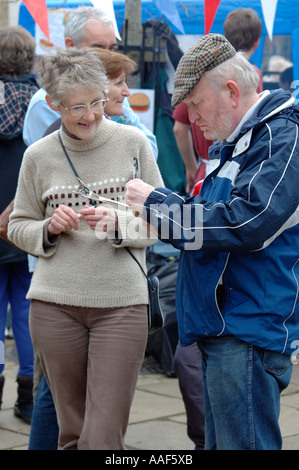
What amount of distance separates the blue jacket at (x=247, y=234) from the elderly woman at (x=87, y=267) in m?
0.41

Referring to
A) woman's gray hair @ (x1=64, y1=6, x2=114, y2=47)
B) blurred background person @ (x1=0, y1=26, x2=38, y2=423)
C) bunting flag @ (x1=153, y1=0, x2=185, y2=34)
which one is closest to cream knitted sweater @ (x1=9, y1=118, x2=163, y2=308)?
woman's gray hair @ (x1=64, y1=6, x2=114, y2=47)

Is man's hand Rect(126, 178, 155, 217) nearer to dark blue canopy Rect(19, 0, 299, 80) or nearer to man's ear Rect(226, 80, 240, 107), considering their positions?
man's ear Rect(226, 80, 240, 107)

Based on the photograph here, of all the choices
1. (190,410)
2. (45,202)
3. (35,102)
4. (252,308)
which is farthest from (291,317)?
(35,102)

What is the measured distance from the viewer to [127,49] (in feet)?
21.4

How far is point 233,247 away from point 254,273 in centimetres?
14

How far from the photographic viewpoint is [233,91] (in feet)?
7.98

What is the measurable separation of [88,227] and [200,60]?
0.81m

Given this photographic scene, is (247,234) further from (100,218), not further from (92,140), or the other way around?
(92,140)

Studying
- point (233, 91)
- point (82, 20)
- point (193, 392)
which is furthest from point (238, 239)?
point (82, 20)

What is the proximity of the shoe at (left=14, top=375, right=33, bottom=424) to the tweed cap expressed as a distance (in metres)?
A: 2.57

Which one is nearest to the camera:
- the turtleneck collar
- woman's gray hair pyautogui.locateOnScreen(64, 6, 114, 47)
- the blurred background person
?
A: the turtleneck collar

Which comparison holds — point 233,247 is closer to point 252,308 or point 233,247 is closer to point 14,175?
point 252,308

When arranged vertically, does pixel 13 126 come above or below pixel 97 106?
below

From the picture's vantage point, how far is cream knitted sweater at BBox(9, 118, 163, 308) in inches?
113
